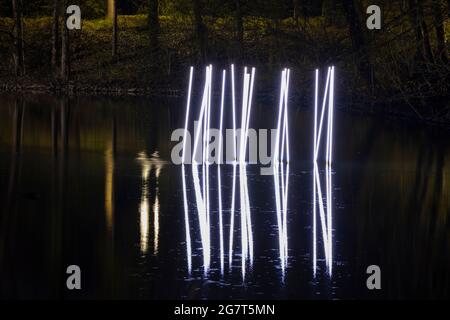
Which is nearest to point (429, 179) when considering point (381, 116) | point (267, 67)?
point (381, 116)

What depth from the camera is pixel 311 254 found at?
522 inches

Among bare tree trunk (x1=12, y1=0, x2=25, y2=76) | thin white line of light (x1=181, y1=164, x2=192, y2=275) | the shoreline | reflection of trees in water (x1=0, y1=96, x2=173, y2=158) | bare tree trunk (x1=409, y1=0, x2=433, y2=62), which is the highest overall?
bare tree trunk (x1=12, y1=0, x2=25, y2=76)

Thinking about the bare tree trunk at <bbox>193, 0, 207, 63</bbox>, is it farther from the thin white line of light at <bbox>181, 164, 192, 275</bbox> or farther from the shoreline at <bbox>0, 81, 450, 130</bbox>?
the thin white line of light at <bbox>181, 164, 192, 275</bbox>

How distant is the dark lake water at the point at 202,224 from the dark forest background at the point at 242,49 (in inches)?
327

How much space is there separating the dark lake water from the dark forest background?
8304mm

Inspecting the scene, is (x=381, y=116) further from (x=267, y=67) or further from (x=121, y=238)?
(x=121, y=238)

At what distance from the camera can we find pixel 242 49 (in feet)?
172

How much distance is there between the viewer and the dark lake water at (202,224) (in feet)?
38.1

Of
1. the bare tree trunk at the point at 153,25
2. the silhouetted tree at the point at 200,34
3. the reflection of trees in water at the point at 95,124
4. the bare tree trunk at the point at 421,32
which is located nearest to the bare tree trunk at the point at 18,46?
the bare tree trunk at the point at 153,25

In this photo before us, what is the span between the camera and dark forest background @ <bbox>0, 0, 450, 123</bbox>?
34.1 metres

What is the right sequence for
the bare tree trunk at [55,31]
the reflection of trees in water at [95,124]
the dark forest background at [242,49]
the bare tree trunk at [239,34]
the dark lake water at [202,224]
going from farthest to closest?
1. the bare tree trunk at [55,31]
2. the bare tree trunk at [239,34]
3. the dark forest background at [242,49]
4. the reflection of trees in water at [95,124]
5. the dark lake water at [202,224]

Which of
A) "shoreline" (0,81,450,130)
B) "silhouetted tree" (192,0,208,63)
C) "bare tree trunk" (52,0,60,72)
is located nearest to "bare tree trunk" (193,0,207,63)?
"silhouetted tree" (192,0,208,63)

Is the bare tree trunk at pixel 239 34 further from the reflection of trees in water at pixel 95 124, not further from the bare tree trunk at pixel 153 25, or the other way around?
the reflection of trees in water at pixel 95 124

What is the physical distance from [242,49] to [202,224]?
37.7 m
